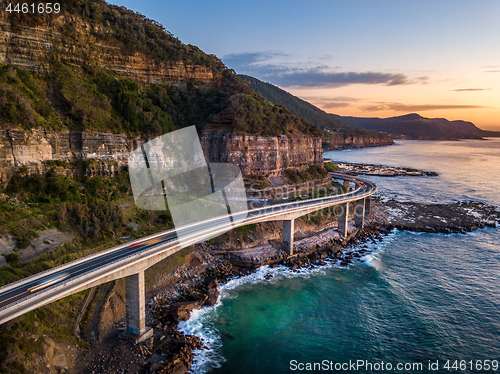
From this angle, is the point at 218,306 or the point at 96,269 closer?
the point at 96,269

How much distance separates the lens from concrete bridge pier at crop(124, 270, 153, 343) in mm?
28578

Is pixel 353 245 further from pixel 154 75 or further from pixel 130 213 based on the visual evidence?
pixel 154 75

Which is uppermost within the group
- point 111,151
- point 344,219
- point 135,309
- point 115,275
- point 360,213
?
point 111,151

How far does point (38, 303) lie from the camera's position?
68.8 feet

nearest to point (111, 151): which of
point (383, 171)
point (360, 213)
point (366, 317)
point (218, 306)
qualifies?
point (218, 306)

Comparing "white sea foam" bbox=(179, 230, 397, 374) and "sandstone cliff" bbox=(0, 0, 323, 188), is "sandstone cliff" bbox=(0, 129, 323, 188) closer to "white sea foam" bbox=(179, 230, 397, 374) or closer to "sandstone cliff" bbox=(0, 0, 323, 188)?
"sandstone cliff" bbox=(0, 0, 323, 188)

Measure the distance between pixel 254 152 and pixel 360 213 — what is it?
2917cm

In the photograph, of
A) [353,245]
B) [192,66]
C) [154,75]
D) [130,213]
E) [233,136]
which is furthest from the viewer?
[192,66]

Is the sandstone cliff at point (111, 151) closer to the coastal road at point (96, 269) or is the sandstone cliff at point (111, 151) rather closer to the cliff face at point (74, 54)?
the cliff face at point (74, 54)

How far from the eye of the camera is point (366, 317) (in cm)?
3412

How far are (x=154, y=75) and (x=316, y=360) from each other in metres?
65.8

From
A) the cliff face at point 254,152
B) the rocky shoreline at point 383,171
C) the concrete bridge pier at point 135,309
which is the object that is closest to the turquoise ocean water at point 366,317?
the concrete bridge pier at point 135,309

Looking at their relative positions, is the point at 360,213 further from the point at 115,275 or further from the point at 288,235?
the point at 115,275

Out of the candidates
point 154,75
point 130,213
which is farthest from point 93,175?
point 154,75
